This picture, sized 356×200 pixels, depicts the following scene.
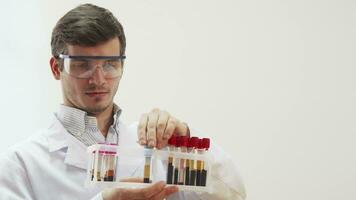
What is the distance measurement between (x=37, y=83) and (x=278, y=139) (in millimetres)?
1039

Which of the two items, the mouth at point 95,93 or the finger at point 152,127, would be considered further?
the mouth at point 95,93

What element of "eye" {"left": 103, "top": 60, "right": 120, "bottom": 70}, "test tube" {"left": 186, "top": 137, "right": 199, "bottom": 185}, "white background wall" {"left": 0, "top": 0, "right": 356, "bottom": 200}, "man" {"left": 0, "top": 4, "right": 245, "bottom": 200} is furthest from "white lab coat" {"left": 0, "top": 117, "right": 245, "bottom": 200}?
"white background wall" {"left": 0, "top": 0, "right": 356, "bottom": 200}

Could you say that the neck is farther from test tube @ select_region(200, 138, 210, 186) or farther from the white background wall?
the white background wall

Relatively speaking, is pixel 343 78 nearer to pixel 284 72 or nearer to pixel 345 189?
pixel 284 72

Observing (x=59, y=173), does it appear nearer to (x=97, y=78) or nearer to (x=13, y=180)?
(x=13, y=180)

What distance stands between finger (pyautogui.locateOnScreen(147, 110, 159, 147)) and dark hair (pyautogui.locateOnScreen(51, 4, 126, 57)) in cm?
22

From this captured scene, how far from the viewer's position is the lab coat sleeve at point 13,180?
1123mm

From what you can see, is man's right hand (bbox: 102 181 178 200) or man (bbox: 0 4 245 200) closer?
man's right hand (bbox: 102 181 178 200)

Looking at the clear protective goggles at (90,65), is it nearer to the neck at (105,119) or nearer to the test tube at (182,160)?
the neck at (105,119)

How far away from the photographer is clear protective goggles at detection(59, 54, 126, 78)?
119 cm

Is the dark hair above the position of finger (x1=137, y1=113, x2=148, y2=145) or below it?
above

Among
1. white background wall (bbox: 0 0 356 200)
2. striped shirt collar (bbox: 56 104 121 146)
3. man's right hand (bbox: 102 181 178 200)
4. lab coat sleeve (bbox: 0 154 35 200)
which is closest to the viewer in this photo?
man's right hand (bbox: 102 181 178 200)

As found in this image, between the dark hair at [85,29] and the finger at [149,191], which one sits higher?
the dark hair at [85,29]

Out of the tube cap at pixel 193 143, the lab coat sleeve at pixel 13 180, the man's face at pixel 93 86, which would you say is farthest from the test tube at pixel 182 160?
the lab coat sleeve at pixel 13 180
